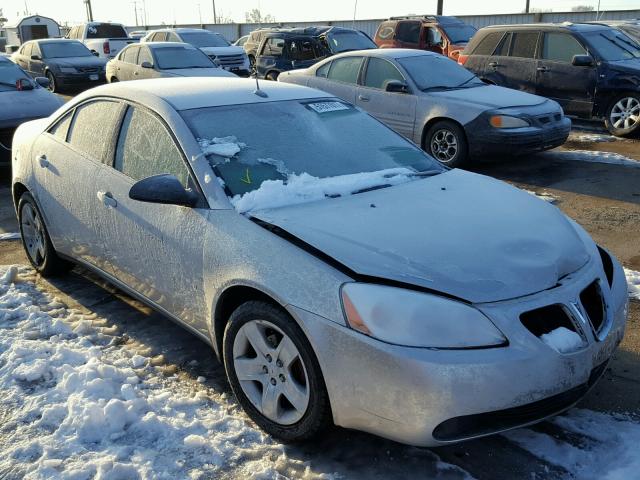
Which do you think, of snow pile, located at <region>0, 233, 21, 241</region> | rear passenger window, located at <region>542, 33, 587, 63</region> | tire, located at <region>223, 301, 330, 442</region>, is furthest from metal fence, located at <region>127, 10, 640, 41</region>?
tire, located at <region>223, 301, 330, 442</region>

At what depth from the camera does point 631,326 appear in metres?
3.87

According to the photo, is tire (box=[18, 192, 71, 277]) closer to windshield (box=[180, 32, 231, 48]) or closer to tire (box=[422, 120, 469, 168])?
tire (box=[422, 120, 469, 168])

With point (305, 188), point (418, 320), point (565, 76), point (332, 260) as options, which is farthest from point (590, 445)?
point (565, 76)

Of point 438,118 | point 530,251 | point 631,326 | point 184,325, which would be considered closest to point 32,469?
point 184,325

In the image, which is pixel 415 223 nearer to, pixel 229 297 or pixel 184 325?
pixel 229 297

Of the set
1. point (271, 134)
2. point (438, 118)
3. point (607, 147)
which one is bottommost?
point (607, 147)

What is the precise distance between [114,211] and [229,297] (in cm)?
111

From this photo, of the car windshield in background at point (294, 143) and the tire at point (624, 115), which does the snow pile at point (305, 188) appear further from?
the tire at point (624, 115)

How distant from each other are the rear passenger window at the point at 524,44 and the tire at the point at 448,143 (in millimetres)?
3437

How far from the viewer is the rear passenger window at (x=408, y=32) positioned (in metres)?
16.3

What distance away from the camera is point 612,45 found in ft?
33.8

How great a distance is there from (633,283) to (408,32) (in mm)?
13151

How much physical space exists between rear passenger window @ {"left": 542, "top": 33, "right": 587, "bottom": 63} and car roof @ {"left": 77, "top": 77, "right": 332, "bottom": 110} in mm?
7533

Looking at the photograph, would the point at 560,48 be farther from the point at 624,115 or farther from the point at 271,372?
the point at 271,372
